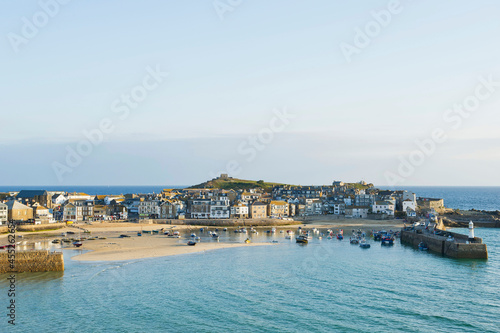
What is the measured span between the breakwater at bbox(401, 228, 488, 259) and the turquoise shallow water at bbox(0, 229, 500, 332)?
1851 millimetres

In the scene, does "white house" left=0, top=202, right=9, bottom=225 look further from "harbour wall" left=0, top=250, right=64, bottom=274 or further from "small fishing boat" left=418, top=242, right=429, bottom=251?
"small fishing boat" left=418, top=242, right=429, bottom=251

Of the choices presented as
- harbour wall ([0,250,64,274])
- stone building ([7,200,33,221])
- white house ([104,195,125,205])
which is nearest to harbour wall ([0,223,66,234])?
stone building ([7,200,33,221])

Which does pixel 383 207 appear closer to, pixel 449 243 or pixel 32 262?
pixel 449 243

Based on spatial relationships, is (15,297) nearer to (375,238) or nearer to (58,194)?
(375,238)

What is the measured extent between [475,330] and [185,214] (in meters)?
85.0

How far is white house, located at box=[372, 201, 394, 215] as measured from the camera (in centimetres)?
10278

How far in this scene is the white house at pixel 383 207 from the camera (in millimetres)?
102775

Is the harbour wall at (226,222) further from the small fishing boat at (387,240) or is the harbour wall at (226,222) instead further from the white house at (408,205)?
the small fishing boat at (387,240)

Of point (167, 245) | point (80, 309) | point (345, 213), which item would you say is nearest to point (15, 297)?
point (80, 309)

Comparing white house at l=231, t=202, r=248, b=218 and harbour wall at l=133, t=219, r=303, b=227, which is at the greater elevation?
white house at l=231, t=202, r=248, b=218

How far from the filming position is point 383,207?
104m

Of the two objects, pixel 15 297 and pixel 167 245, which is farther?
pixel 167 245

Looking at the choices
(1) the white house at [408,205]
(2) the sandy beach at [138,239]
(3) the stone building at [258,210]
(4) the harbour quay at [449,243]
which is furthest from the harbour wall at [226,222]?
(4) the harbour quay at [449,243]

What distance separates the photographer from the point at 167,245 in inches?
2394
